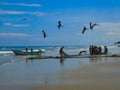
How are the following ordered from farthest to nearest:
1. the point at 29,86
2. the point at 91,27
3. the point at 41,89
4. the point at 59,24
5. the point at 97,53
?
1. the point at 97,53
2. the point at 91,27
3. the point at 59,24
4. the point at 29,86
5. the point at 41,89

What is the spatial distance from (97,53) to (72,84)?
3355cm

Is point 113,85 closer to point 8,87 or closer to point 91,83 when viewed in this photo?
point 91,83

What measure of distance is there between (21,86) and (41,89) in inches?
59.5

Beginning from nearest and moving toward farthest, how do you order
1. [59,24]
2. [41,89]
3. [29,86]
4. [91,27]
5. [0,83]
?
1. [41,89]
2. [29,86]
3. [0,83]
4. [59,24]
5. [91,27]

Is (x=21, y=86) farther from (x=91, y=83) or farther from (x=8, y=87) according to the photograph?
(x=91, y=83)

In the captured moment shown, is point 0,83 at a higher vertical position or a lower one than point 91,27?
lower

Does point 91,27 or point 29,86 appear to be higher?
point 91,27

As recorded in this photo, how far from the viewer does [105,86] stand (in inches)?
563

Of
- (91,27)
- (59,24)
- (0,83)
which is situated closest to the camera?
(0,83)

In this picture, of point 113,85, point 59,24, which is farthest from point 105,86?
point 59,24

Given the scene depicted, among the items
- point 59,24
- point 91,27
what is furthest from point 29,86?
point 91,27

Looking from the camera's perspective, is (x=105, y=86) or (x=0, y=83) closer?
(x=105, y=86)

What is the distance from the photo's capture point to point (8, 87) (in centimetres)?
1508

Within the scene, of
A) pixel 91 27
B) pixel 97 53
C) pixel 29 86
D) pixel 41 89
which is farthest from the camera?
pixel 97 53
